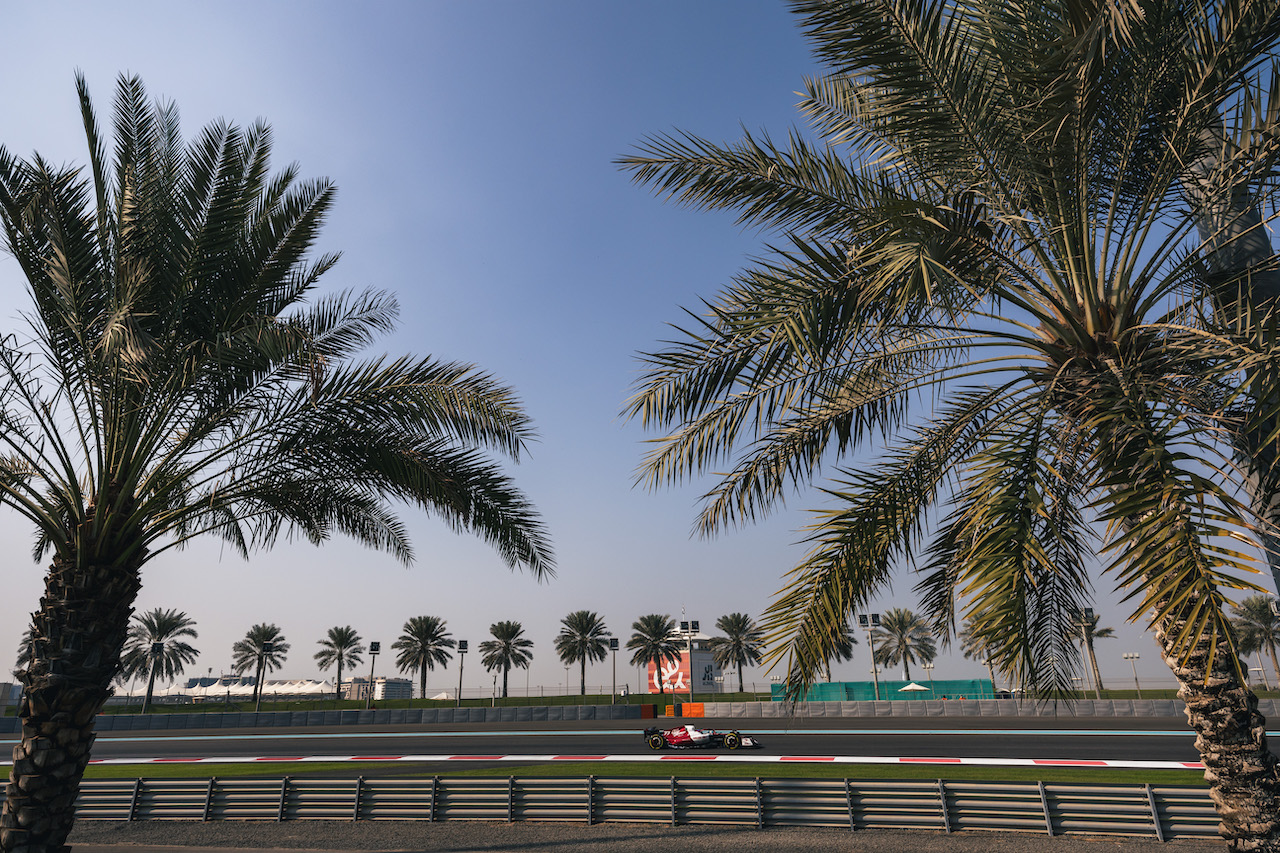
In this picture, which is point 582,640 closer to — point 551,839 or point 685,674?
point 685,674

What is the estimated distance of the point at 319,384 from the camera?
7.45 metres

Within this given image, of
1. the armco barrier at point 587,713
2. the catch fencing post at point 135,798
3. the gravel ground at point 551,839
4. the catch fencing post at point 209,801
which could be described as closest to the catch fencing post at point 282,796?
the gravel ground at point 551,839

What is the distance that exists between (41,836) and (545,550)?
631 centimetres

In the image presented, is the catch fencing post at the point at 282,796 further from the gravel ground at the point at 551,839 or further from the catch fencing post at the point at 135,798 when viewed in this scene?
the catch fencing post at the point at 135,798

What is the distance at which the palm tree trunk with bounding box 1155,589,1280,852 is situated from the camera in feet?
16.6

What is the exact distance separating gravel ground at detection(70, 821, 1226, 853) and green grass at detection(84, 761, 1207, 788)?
2466mm

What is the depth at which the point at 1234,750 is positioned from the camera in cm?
513

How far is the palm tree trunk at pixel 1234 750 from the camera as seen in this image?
16.6 feet

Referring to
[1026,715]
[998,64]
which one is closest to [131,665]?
[1026,715]

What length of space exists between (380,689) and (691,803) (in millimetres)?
122840

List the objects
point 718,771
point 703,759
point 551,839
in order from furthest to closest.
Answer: point 703,759 → point 718,771 → point 551,839

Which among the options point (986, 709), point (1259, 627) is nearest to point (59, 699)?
point (986, 709)

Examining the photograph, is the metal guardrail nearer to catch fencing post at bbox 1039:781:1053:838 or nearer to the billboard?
catch fencing post at bbox 1039:781:1053:838

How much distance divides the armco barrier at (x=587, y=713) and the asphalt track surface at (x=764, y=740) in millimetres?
2573
